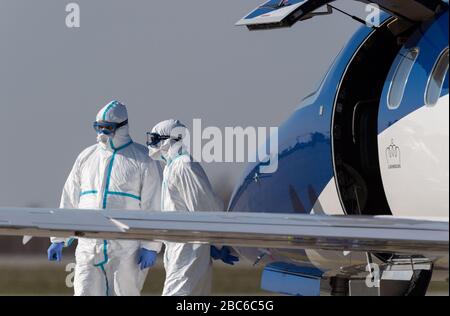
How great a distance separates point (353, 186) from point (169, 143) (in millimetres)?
4449

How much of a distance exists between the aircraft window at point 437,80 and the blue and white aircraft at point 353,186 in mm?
10

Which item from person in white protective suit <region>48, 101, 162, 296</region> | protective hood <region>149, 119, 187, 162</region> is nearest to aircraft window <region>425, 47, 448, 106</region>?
protective hood <region>149, 119, 187, 162</region>

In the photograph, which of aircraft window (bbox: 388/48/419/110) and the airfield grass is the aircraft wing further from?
the airfield grass

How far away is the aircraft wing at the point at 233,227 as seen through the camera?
27.0ft

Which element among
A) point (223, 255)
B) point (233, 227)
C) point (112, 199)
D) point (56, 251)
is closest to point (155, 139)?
point (112, 199)

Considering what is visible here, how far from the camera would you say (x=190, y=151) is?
14.4 meters

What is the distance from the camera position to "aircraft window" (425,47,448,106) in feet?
29.9

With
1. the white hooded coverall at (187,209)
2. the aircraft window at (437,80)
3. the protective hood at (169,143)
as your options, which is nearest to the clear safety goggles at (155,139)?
the protective hood at (169,143)

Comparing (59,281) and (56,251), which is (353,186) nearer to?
(56,251)

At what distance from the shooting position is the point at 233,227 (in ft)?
27.3

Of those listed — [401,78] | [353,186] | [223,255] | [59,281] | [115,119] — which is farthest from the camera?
[59,281]

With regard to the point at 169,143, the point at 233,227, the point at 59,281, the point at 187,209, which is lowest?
the point at 59,281

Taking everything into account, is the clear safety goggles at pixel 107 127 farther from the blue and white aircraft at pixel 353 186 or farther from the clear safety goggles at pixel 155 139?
the blue and white aircraft at pixel 353 186

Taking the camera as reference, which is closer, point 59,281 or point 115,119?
point 115,119
